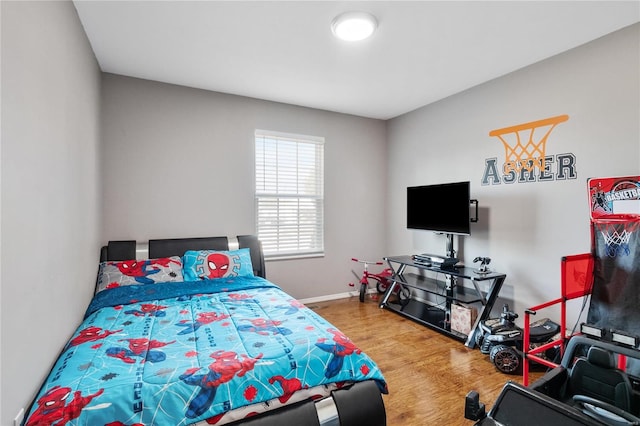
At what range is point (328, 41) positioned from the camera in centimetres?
264

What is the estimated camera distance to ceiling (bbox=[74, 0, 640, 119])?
222 centimetres

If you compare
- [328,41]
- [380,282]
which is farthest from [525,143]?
[380,282]

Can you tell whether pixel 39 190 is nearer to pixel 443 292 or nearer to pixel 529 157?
pixel 443 292

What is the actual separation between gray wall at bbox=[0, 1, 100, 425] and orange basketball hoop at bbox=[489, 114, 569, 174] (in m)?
3.71

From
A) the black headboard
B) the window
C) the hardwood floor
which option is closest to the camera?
the hardwood floor

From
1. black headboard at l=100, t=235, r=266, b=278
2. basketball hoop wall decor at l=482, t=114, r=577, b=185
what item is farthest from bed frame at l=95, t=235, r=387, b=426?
Result: basketball hoop wall decor at l=482, t=114, r=577, b=185

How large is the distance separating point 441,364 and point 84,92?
143 inches

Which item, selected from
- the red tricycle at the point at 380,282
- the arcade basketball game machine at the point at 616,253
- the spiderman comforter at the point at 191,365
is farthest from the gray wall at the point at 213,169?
the arcade basketball game machine at the point at 616,253

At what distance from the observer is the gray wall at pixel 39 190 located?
124 centimetres

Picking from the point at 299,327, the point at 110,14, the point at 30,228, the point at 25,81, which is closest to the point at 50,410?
the point at 30,228

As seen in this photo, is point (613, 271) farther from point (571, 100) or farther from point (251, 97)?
point (251, 97)

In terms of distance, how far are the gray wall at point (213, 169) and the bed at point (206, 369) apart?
120cm

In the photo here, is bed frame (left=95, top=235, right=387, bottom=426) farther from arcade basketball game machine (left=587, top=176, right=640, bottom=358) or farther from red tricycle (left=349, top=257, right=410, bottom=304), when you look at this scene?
red tricycle (left=349, top=257, right=410, bottom=304)

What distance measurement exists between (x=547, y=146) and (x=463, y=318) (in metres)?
1.84
